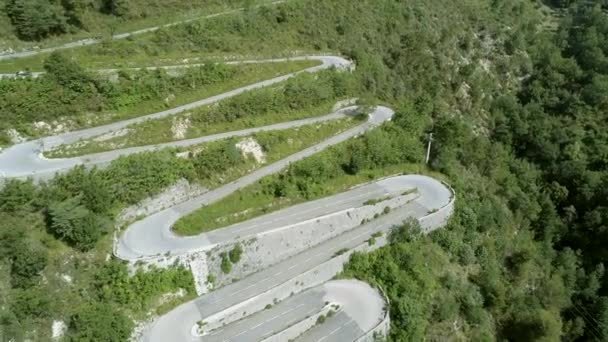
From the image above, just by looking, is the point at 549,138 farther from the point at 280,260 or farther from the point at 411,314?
the point at 280,260

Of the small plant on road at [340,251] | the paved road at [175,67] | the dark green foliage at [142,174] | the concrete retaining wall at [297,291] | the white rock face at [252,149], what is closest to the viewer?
the concrete retaining wall at [297,291]

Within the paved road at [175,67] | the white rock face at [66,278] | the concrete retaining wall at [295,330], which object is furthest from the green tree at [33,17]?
the concrete retaining wall at [295,330]

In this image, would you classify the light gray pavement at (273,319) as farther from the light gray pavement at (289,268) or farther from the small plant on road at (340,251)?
the small plant on road at (340,251)

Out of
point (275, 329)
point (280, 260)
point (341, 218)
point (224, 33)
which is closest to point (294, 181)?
point (341, 218)

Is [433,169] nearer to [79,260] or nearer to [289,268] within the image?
[289,268]

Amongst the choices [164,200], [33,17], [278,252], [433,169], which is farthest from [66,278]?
[433,169]

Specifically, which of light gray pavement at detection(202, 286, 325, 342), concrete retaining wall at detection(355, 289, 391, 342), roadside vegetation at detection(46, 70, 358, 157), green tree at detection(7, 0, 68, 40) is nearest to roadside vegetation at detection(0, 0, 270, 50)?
green tree at detection(7, 0, 68, 40)
